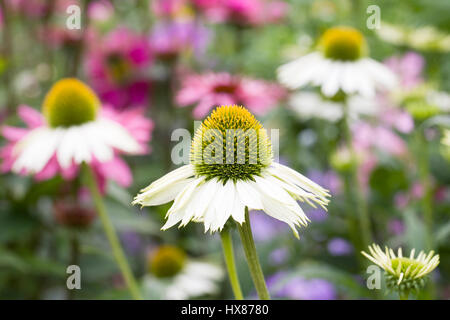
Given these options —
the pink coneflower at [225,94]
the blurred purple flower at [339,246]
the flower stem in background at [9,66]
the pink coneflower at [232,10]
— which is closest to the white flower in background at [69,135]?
the pink coneflower at [225,94]

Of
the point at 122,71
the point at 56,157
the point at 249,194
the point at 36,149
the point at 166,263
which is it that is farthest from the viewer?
the point at 122,71

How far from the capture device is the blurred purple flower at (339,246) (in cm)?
92

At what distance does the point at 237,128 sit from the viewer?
0.41 meters

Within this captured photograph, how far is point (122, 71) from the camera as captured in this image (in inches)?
46.5

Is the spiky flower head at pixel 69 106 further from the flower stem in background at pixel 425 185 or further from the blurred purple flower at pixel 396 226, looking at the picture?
the blurred purple flower at pixel 396 226

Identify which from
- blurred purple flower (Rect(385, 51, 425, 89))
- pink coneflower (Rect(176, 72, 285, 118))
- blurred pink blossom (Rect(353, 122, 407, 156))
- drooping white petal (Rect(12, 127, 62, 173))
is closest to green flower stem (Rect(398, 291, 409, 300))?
drooping white petal (Rect(12, 127, 62, 173))

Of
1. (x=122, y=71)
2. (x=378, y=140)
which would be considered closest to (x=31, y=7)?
(x=122, y=71)

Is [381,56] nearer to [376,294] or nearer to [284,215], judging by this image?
[376,294]

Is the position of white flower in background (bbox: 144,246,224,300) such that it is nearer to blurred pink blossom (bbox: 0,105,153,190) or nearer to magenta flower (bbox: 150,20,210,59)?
blurred pink blossom (bbox: 0,105,153,190)

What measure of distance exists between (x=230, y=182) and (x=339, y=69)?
1.44ft

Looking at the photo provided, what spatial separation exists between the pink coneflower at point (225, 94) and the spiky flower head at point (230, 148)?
0.42 metres

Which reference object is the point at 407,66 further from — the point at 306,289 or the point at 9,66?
the point at 9,66

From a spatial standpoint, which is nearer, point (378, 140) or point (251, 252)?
point (251, 252)
